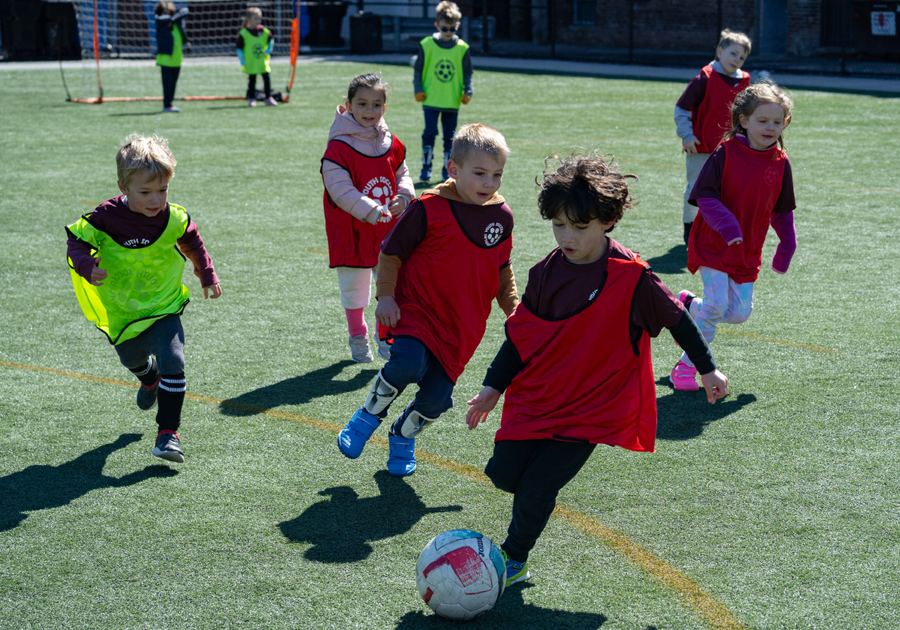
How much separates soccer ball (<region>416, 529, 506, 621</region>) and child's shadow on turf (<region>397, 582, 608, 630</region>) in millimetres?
61

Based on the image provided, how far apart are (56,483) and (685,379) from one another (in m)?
3.50

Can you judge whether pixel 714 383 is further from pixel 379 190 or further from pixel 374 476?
pixel 379 190

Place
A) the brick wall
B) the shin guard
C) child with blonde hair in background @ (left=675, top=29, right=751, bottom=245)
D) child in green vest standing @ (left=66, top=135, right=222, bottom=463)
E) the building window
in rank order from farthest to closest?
the building window
the brick wall
child with blonde hair in background @ (left=675, top=29, right=751, bottom=245)
child in green vest standing @ (left=66, top=135, right=222, bottom=463)
the shin guard

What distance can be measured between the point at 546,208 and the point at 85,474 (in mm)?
2687

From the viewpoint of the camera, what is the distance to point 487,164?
4.26 metres

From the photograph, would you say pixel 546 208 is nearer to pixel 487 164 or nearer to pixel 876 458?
pixel 487 164

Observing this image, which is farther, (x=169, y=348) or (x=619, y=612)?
(x=169, y=348)

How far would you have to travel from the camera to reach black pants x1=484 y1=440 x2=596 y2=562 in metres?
3.65

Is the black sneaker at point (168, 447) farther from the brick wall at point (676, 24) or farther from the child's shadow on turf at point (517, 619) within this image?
the brick wall at point (676, 24)

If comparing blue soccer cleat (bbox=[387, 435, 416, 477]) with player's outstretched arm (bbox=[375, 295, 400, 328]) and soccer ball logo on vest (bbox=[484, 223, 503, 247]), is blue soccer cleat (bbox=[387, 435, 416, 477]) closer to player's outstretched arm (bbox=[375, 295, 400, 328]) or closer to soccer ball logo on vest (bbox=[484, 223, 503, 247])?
player's outstretched arm (bbox=[375, 295, 400, 328])

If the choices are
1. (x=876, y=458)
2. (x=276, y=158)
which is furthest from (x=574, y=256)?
(x=276, y=158)

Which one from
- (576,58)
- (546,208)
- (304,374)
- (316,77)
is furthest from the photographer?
(576,58)

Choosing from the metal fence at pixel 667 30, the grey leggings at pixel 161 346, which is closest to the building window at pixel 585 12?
the metal fence at pixel 667 30

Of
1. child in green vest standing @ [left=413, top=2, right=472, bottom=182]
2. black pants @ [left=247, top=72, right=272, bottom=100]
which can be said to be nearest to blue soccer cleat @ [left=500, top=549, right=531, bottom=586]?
child in green vest standing @ [left=413, top=2, right=472, bottom=182]
